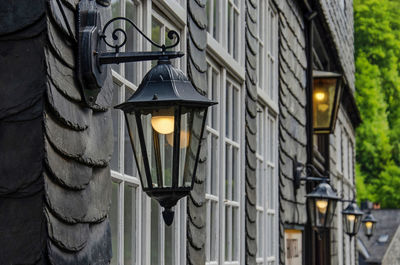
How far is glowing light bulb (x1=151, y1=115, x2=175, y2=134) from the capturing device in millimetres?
3449

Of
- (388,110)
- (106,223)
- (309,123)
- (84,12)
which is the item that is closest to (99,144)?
(106,223)

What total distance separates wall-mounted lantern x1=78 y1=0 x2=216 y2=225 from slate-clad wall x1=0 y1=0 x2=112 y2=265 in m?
0.19

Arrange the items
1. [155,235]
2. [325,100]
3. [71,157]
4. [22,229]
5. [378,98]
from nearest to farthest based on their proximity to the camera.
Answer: [22,229]
[71,157]
[155,235]
[325,100]
[378,98]

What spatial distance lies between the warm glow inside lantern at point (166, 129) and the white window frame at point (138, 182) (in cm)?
47

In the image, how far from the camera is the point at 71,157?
10.5ft

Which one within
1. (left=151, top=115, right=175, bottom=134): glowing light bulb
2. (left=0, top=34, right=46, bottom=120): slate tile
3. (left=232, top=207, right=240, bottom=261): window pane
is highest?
(left=0, top=34, right=46, bottom=120): slate tile

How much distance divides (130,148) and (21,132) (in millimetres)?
1362

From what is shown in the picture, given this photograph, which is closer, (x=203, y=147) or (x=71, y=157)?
(x=71, y=157)

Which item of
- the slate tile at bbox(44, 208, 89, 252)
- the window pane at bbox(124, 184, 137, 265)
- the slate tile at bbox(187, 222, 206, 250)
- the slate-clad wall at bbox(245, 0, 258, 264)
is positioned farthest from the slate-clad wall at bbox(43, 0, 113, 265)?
the slate-clad wall at bbox(245, 0, 258, 264)

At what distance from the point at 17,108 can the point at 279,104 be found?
6978 mm

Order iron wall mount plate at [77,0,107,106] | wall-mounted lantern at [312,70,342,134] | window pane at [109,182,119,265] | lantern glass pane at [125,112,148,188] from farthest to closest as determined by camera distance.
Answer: wall-mounted lantern at [312,70,342,134]
window pane at [109,182,119,265]
lantern glass pane at [125,112,148,188]
iron wall mount plate at [77,0,107,106]

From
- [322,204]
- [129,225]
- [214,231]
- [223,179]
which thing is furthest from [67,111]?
[322,204]

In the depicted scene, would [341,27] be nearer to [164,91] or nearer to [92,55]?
[164,91]

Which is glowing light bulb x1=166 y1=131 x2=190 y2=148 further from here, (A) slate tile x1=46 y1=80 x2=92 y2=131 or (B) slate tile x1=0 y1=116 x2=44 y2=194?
(B) slate tile x1=0 y1=116 x2=44 y2=194
